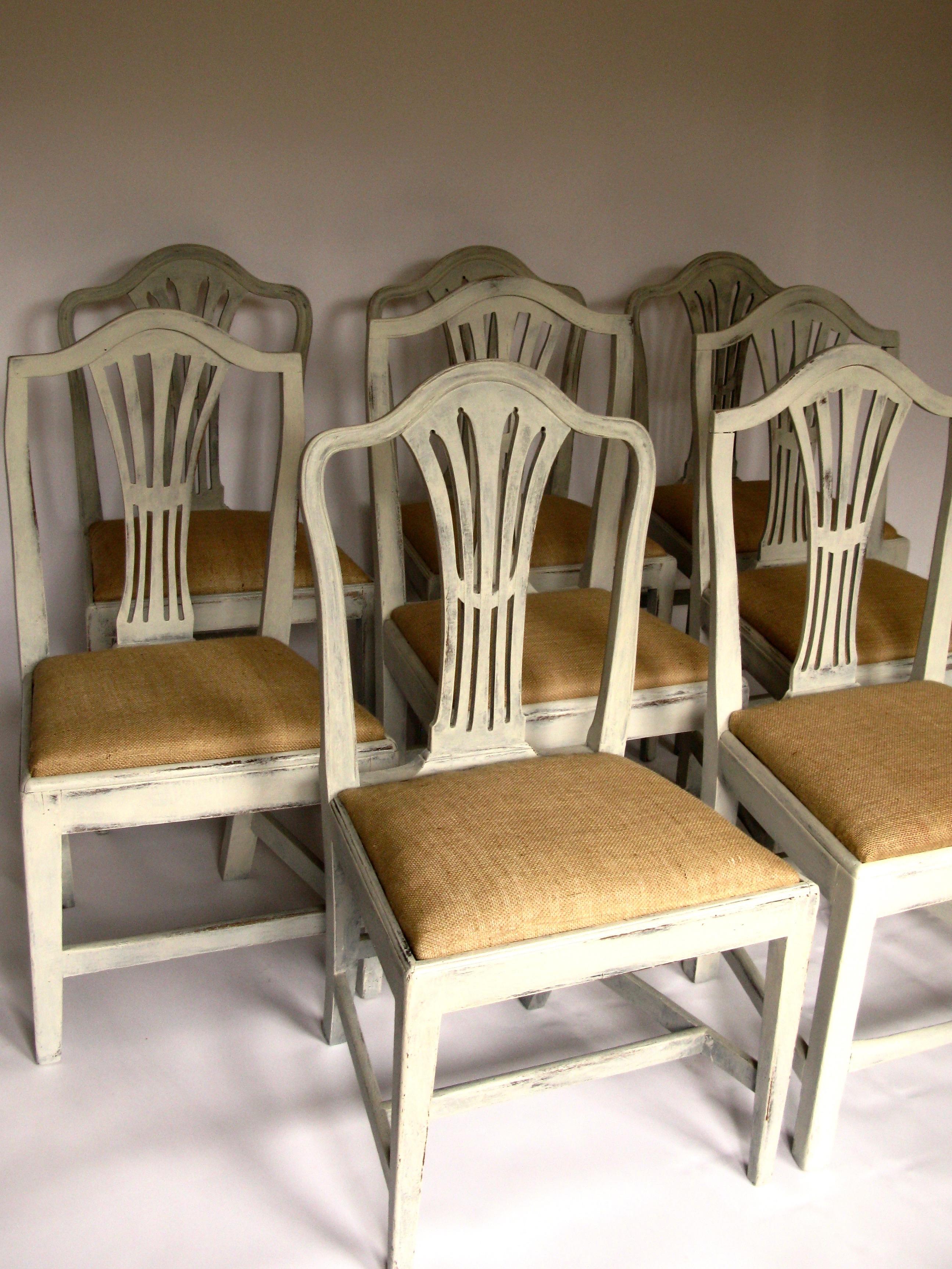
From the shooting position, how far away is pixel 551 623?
6.28ft

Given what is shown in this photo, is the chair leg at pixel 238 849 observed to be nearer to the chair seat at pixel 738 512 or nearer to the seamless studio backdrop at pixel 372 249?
the seamless studio backdrop at pixel 372 249

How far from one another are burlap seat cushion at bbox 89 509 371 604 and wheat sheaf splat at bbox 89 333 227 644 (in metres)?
0.18

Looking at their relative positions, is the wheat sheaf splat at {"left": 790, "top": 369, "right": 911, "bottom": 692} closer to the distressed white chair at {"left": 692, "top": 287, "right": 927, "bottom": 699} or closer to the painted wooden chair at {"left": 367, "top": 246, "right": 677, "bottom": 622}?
the distressed white chair at {"left": 692, "top": 287, "right": 927, "bottom": 699}

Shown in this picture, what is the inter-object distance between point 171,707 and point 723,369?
1.73 m

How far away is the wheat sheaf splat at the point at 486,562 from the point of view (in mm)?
1396

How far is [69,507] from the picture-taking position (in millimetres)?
2783

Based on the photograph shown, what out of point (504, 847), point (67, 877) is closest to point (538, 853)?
point (504, 847)

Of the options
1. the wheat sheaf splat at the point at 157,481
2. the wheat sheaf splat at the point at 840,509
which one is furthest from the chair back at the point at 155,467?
the wheat sheaf splat at the point at 840,509

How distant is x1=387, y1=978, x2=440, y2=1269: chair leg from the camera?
121cm

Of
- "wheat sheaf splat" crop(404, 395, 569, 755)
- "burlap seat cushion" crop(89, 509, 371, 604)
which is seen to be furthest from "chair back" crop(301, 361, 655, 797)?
"burlap seat cushion" crop(89, 509, 371, 604)

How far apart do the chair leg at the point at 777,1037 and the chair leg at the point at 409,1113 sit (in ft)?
1.44

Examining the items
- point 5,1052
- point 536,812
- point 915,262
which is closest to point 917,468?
point 915,262

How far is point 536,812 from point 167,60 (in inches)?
79.3

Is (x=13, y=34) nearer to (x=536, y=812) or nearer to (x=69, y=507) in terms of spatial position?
(x=69, y=507)
